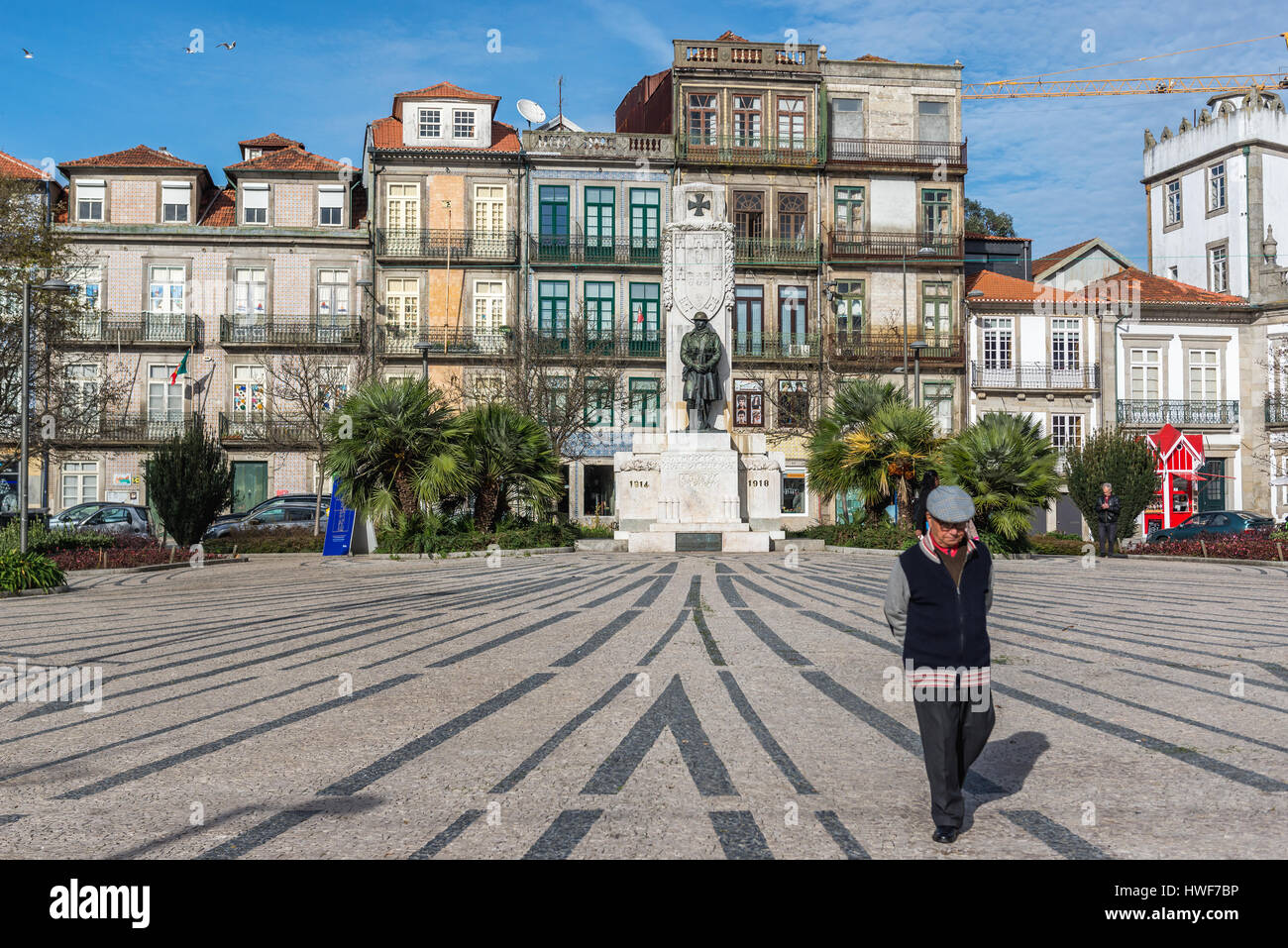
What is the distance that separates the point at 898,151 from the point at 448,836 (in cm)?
4684

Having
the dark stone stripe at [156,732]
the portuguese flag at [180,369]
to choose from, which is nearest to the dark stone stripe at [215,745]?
the dark stone stripe at [156,732]

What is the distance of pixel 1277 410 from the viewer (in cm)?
4753

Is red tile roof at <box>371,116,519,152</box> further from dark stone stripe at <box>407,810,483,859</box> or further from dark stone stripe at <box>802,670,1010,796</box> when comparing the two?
dark stone stripe at <box>407,810,483,859</box>

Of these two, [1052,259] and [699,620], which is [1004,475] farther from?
[1052,259]

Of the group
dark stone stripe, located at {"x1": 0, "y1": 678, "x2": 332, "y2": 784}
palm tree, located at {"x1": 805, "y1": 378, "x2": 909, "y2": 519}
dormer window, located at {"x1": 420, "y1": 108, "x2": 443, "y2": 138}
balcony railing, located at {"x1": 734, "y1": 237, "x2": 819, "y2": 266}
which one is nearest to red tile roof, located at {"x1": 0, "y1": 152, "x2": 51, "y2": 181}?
dormer window, located at {"x1": 420, "y1": 108, "x2": 443, "y2": 138}

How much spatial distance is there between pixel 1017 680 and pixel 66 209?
4868 centimetres

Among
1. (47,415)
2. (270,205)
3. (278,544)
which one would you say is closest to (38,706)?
(278,544)

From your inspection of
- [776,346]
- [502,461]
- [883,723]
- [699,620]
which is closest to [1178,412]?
[776,346]

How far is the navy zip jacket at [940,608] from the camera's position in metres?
4.97

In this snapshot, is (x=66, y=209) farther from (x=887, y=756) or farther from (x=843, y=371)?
(x=887, y=756)

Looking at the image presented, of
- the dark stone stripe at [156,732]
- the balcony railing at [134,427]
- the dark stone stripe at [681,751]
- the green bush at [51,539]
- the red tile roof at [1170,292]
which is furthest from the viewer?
the red tile roof at [1170,292]

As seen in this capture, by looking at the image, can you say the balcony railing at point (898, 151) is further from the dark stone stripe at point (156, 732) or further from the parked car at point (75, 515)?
the dark stone stripe at point (156, 732)

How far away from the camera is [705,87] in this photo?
151 feet

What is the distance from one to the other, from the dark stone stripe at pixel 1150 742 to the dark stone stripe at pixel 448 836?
4118 mm
